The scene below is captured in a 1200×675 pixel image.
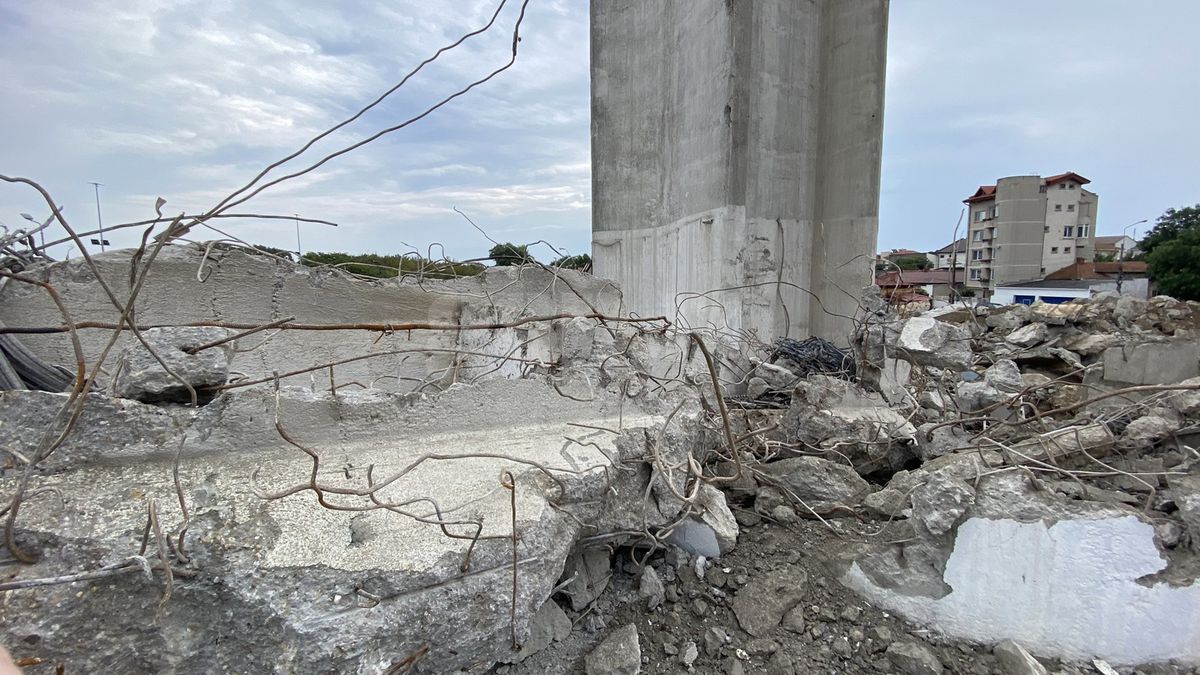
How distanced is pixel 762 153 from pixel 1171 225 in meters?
33.3

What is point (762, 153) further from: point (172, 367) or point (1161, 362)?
point (172, 367)

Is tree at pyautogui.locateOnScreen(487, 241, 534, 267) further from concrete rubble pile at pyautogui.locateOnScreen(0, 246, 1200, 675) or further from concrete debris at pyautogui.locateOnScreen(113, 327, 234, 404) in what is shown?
concrete debris at pyautogui.locateOnScreen(113, 327, 234, 404)

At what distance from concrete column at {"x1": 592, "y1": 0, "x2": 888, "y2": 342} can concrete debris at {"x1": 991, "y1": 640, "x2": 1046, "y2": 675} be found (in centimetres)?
352

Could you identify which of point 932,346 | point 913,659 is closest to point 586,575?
point 913,659

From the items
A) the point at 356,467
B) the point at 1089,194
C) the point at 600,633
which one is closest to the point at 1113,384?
the point at 600,633

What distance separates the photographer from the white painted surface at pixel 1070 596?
1.63 metres

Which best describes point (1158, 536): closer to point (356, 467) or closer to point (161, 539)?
point (356, 467)

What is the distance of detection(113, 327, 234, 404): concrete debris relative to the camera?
1.62 metres

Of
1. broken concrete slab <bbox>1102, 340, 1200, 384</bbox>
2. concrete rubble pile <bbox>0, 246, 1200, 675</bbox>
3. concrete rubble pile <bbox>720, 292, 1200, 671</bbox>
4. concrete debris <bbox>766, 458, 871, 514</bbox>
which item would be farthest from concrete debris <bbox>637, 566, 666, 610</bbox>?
broken concrete slab <bbox>1102, 340, 1200, 384</bbox>

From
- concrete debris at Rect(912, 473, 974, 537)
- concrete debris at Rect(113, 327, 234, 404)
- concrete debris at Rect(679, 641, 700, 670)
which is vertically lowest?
concrete debris at Rect(679, 641, 700, 670)

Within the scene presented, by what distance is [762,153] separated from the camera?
543 cm

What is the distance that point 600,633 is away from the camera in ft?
5.91

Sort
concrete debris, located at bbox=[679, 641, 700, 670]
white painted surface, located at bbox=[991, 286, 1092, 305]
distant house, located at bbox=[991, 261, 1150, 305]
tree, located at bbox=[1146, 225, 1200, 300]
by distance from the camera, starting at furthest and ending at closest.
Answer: tree, located at bbox=[1146, 225, 1200, 300], white painted surface, located at bbox=[991, 286, 1092, 305], distant house, located at bbox=[991, 261, 1150, 305], concrete debris, located at bbox=[679, 641, 700, 670]

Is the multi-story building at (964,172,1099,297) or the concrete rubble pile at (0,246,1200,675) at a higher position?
the multi-story building at (964,172,1099,297)
